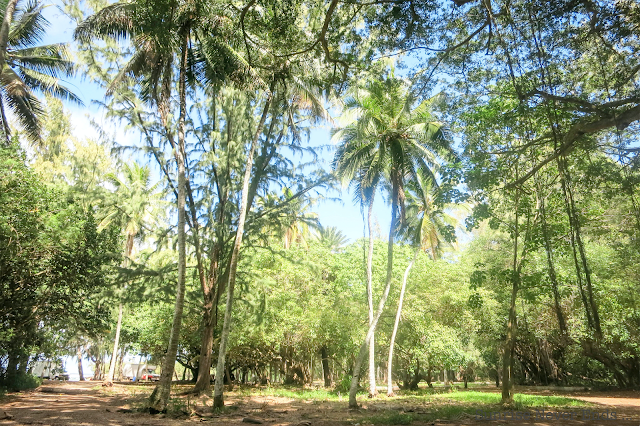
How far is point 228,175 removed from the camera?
1420cm

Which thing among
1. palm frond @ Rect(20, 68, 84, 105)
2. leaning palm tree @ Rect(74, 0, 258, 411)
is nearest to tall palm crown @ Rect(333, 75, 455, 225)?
leaning palm tree @ Rect(74, 0, 258, 411)

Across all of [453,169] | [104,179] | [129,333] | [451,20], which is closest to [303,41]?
[451,20]

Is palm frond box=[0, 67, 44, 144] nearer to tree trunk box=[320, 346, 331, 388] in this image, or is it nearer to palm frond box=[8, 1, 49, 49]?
palm frond box=[8, 1, 49, 49]

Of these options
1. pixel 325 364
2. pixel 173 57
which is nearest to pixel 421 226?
pixel 325 364

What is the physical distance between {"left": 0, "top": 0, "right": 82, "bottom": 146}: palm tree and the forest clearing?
0.10 m

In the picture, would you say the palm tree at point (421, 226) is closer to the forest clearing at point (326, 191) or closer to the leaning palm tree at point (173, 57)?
the forest clearing at point (326, 191)

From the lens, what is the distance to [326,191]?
13.8 metres

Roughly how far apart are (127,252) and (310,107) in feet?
48.5

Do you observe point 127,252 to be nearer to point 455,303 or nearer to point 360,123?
point 360,123

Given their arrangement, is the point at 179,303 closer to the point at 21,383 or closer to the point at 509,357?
the point at 509,357

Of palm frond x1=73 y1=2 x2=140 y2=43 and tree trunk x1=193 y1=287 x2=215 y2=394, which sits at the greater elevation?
palm frond x1=73 y1=2 x2=140 y2=43

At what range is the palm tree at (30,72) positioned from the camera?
40.8ft

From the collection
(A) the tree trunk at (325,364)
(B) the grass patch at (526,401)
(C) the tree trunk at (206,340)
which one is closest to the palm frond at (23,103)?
(C) the tree trunk at (206,340)

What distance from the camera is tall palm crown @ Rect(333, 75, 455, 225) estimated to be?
14680 mm
